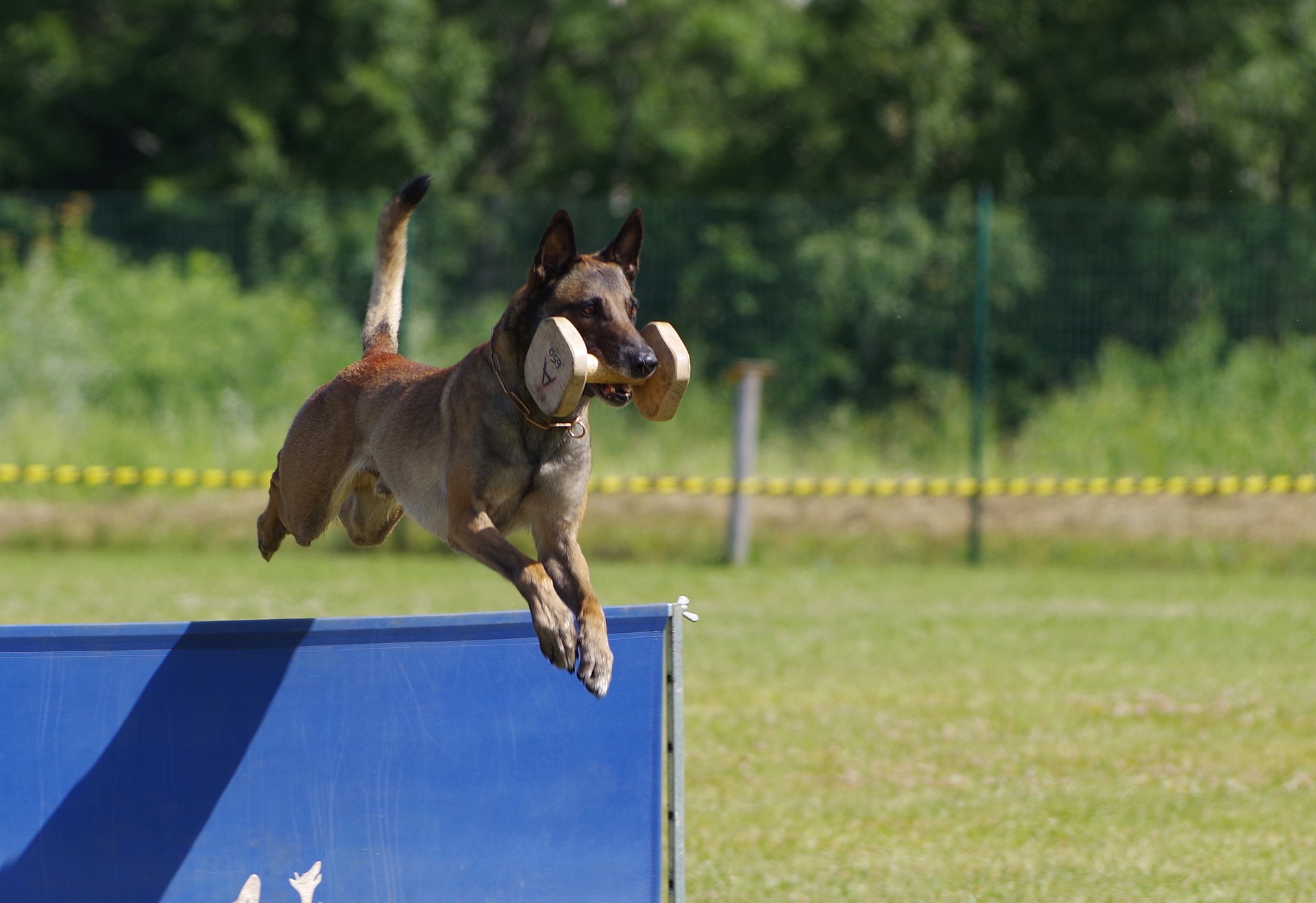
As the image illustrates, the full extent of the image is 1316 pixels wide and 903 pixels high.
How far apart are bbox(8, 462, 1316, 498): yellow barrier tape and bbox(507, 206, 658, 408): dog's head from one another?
7.86m

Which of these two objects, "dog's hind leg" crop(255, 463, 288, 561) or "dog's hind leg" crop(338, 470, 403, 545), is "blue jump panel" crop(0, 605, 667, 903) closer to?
"dog's hind leg" crop(338, 470, 403, 545)

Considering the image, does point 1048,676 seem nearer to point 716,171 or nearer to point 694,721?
point 694,721

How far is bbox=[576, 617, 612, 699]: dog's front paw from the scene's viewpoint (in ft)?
13.2

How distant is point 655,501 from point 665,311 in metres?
1.91

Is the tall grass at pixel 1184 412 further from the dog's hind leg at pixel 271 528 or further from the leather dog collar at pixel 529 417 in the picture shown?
the leather dog collar at pixel 529 417

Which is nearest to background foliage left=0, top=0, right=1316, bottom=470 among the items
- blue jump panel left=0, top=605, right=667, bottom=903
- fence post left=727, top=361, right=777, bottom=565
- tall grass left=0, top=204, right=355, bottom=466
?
tall grass left=0, top=204, right=355, bottom=466

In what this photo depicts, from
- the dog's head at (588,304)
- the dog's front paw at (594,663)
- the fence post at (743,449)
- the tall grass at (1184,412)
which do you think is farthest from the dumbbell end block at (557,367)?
the tall grass at (1184,412)

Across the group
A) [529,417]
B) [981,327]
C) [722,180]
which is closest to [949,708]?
[529,417]

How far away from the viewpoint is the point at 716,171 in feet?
76.1

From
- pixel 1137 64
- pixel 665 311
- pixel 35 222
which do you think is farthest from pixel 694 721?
pixel 1137 64

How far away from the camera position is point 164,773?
13.5 ft

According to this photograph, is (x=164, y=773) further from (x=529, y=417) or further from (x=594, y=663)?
(x=529, y=417)

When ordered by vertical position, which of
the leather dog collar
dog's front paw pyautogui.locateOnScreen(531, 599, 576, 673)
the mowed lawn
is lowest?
the mowed lawn

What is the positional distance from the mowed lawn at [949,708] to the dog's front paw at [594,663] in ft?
6.03
